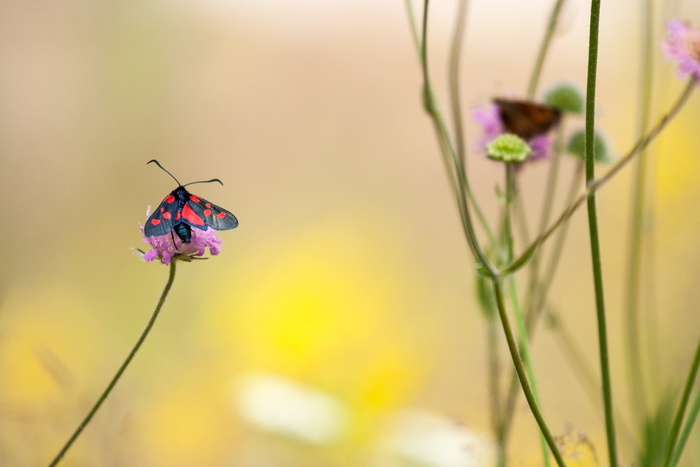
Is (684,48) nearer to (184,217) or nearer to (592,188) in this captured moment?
(592,188)

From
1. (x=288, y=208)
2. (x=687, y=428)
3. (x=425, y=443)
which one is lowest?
(x=425, y=443)

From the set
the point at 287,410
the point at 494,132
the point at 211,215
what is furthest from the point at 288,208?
the point at 211,215

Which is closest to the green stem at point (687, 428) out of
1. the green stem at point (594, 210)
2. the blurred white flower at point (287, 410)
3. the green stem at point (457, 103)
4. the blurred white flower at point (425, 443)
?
the green stem at point (594, 210)

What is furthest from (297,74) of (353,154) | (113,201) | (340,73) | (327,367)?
(327,367)

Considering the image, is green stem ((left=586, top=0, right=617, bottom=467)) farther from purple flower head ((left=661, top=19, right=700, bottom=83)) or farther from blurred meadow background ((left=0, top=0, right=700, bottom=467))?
blurred meadow background ((left=0, top=0, right=700, bottom=467))

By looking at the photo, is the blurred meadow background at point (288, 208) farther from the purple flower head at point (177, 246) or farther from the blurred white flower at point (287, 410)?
the purple flower head at point (177, 246)
